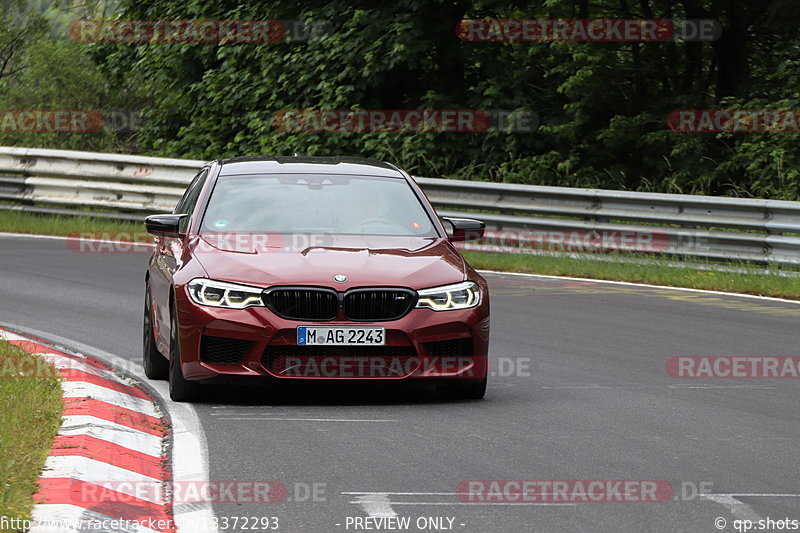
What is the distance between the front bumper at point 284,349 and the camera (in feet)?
28.4

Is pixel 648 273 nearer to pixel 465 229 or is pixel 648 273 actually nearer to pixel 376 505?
pixel 465 229

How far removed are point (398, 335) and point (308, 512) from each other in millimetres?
2769

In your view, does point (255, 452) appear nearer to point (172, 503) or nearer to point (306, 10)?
point (172, 503)

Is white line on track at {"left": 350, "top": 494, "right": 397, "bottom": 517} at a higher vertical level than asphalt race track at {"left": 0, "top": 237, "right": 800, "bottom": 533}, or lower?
higher

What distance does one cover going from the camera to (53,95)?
113 ft

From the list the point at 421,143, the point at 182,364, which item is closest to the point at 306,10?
the point at 421,143

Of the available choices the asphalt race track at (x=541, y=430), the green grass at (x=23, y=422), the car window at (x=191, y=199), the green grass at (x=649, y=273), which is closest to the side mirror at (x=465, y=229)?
the asphalt race track at (x=541, y=430)

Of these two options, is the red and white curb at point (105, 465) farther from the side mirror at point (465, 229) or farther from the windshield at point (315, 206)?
the side mirror at point (465, 229)

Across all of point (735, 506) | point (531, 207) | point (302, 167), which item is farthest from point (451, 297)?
point (531, 207)

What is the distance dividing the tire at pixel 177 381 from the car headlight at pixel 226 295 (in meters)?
0.24

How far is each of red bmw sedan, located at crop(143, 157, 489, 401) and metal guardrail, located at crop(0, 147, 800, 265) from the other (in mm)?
7744

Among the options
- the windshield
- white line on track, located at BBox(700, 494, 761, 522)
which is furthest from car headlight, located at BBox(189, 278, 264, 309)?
white line on track, located at BBox(700, 494, 761, 522)

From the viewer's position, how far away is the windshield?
9781 mm

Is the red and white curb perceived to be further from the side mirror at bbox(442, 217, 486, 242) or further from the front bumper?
the side mirror at bbox(442, 217, 486, 242)
